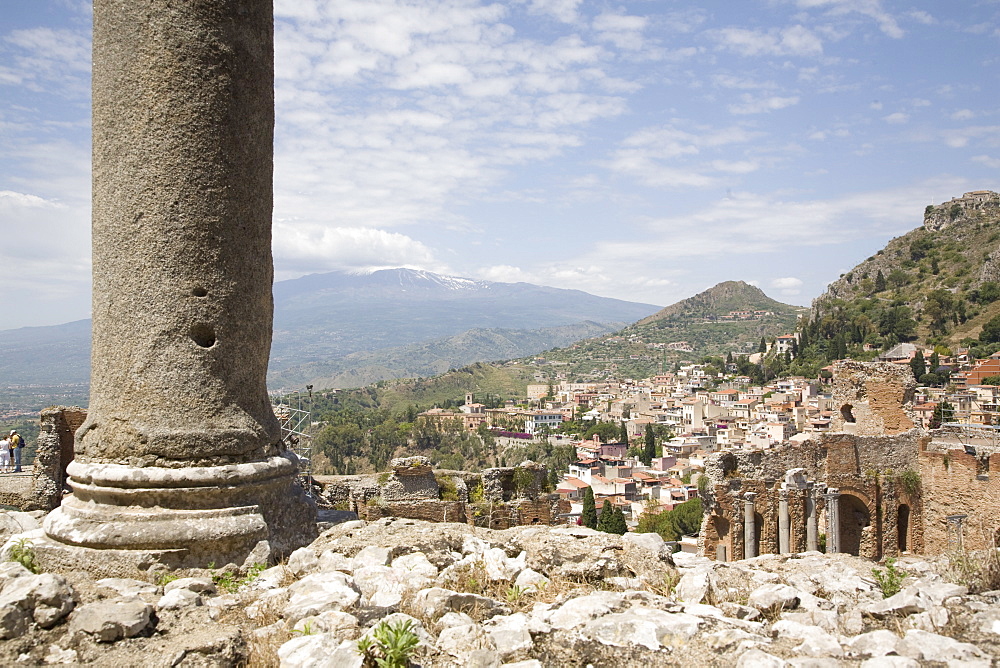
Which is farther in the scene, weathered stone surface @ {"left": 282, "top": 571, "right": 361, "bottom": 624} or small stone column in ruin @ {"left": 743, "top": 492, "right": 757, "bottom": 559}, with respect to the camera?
small stone column in ruin @ {"left": 743, "top": 492, "right": 757, "bottom": 559}

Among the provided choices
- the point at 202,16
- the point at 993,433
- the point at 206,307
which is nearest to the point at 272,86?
the point at 202,16

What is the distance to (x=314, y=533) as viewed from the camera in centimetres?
494

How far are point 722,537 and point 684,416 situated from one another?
7882 centimetres

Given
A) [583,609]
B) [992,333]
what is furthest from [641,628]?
[992,333]

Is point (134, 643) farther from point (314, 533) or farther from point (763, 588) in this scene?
point (763, 588)

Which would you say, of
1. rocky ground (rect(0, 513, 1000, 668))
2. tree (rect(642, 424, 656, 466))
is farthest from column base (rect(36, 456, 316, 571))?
tree (rect(642, 424, 656, 466))

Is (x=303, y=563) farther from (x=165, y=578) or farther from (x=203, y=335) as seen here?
(x=203, y=335)

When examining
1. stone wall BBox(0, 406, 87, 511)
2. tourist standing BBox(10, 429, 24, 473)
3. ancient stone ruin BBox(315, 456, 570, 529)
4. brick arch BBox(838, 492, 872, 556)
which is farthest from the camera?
brick arch BBox(838, 492, 872, 556)

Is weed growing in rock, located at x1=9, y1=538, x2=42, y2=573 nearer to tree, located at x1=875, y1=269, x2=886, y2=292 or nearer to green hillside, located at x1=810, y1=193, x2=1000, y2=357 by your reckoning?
green hillside, located at x1=810, y1=193, x2=1000, y2=357

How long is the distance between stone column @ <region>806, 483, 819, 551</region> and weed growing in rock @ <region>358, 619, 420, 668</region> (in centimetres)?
1469

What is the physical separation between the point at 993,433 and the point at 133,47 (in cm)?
2176

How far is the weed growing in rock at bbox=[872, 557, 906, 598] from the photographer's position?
369 centimetres

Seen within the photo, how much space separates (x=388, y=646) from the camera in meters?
2.73

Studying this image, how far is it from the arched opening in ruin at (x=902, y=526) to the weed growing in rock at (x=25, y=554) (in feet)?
56.0
